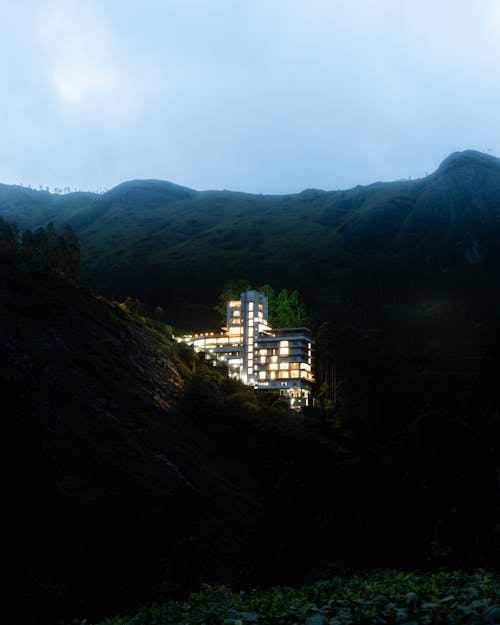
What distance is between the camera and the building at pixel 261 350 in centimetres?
14288

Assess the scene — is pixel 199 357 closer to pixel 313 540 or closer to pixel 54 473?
pixel 313 540

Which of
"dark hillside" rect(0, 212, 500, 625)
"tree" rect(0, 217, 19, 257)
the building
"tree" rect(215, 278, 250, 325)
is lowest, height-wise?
"dark hillside" rect(0, 212, 500, 625)

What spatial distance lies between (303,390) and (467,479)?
9477cm

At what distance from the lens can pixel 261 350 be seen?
14825 centimetres

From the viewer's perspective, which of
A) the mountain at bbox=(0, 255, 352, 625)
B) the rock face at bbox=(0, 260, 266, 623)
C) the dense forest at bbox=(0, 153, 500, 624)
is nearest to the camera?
the rock face at bbox=(0, 260, 266, 623)

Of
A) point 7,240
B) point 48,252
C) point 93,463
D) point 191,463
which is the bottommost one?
point 191,463

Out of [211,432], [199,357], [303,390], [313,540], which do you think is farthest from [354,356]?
[313,540]

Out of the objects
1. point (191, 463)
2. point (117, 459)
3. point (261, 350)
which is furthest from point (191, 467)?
point (261, 350)

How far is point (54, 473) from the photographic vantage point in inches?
1575

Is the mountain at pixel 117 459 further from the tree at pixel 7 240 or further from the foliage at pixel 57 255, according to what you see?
the foliage at pixel 57 255

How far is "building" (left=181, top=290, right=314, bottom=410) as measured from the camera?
143m

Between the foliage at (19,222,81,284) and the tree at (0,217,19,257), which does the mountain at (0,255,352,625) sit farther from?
the foliage at (19,222,81,284)

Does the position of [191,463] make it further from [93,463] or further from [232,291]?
[232,291]

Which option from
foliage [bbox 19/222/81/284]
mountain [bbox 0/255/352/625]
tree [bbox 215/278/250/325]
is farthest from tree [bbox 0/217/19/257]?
tree [bbox 215/278/250/325]
